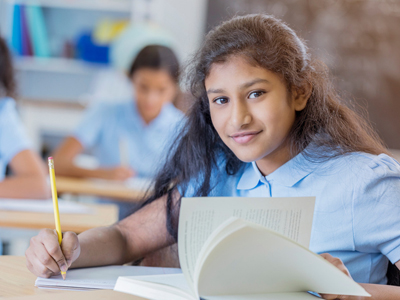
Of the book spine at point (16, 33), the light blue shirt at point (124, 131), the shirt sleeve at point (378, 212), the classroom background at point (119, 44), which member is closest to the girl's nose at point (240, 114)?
the shirt sleeve at point (378, 212)

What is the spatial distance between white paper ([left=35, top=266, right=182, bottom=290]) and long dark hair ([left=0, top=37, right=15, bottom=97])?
4.46ft

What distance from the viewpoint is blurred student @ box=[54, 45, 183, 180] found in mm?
2613

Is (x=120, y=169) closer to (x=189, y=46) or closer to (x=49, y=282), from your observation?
(x=189, y=46)

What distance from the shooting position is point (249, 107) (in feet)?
3.28

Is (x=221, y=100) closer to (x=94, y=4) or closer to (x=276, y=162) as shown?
(x=276, y=162)

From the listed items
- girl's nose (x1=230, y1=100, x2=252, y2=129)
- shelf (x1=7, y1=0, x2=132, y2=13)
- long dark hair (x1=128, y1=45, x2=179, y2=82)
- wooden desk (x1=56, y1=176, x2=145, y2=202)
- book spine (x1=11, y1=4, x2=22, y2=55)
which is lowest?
wooden desk (x1=56, y1=176, x2=145, y2=202)

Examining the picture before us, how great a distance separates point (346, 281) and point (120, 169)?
194 centimetres

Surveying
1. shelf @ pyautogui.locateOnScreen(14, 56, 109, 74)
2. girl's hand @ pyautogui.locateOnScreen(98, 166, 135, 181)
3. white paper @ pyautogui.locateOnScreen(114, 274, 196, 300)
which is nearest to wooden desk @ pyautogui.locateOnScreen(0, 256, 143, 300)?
white paper @ pyautogui.locateOnScreen(114, 274, 196, 300)

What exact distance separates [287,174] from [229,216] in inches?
13.5

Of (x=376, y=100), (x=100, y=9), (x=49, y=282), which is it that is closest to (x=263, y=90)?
(x=49, y=282)

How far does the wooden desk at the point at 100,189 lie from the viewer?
7.06ft

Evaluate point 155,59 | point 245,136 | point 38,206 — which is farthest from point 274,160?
point 155,59

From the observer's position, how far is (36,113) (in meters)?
3.82

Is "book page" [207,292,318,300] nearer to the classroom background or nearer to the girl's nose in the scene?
the girl's nose
